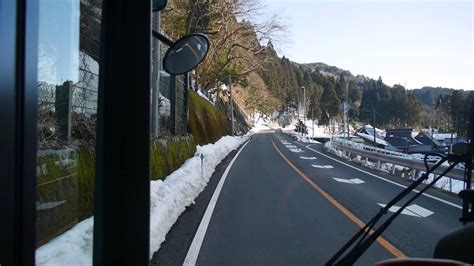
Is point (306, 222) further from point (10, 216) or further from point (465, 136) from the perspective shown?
point (10, 216)

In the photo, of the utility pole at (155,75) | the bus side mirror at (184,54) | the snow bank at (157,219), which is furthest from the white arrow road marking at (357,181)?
the bus side mirror at (184,54)

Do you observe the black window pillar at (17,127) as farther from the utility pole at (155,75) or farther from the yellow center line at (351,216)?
the utility pole at (155,75)

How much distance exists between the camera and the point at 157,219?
281 inches

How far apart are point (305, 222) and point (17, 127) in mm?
7403

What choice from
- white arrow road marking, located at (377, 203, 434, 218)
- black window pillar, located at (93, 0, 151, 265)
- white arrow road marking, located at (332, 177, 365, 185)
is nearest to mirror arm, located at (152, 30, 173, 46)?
black window pillar, located at (93, 0, 151, 265)

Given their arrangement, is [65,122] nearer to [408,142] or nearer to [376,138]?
[408,142]

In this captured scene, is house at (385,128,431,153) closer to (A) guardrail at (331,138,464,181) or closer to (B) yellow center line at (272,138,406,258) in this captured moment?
(B) yellow center line at (272,138,406,258)

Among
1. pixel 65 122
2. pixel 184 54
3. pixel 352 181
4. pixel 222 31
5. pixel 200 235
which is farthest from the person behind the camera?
pixel 222 31

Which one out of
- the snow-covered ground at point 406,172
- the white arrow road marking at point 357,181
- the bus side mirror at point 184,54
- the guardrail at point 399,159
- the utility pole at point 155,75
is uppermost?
the utility pole at point 155,75

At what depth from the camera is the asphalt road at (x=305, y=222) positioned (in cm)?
629

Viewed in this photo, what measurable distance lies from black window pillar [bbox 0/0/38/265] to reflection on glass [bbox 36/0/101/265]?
0.62 feet

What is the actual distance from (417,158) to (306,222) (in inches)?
351

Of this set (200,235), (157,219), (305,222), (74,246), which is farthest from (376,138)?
(74,246)

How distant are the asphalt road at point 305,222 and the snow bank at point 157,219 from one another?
0.65m
